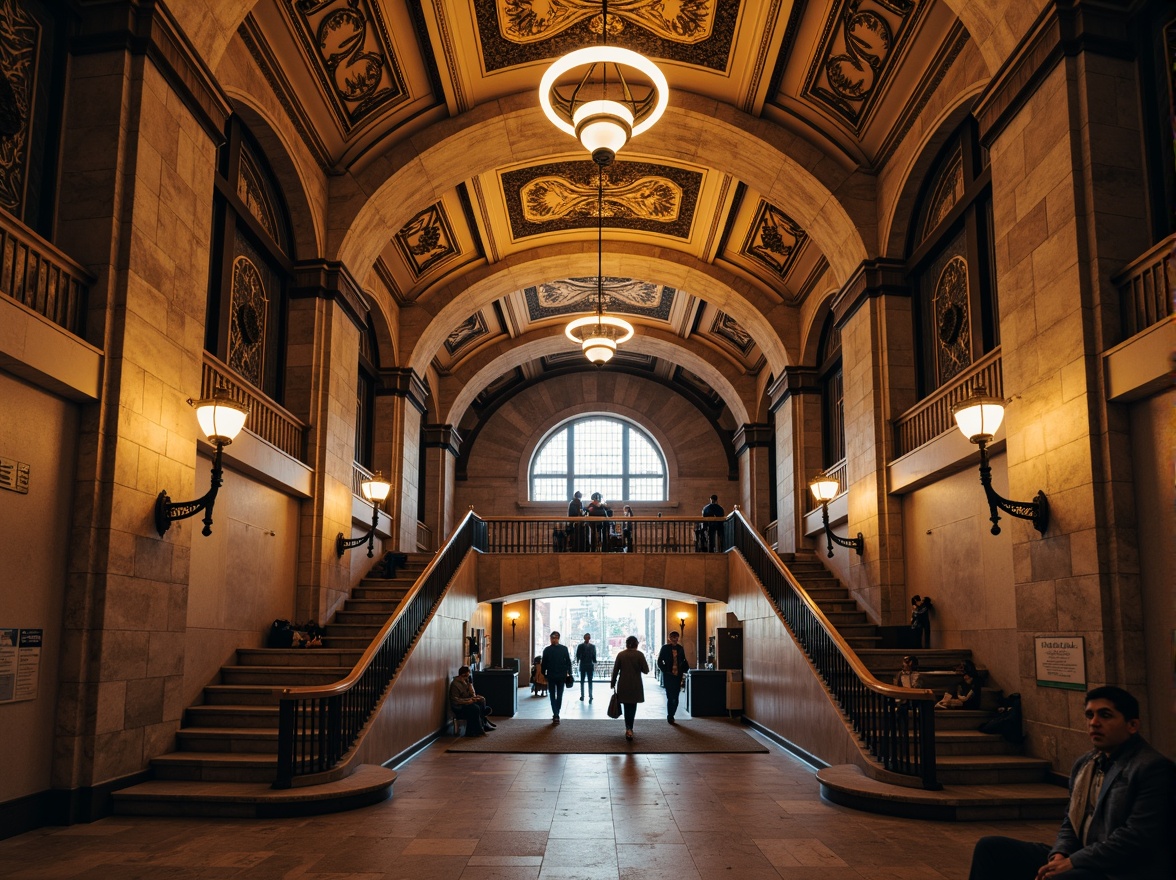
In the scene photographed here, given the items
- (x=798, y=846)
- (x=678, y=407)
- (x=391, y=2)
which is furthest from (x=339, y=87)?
(x=678, y=407)

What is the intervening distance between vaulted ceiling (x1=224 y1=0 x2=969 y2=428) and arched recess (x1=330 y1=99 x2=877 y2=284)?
0.05 meters

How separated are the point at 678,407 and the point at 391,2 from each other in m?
17.3

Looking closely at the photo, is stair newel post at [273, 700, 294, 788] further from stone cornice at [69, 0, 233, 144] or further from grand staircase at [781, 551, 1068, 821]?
stone cornice at [69, 0, 233, 144]

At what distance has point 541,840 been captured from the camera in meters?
6.59

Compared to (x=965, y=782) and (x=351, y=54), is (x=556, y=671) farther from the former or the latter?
(x=351, y=54)

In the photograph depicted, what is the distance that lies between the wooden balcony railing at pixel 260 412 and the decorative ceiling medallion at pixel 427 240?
5.23m

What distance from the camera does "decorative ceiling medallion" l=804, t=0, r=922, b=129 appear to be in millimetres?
11086

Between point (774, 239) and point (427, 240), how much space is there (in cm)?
627

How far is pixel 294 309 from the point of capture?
13.3 metres

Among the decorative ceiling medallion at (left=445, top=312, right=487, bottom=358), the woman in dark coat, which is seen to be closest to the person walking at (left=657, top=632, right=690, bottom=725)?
the woman in dark coat

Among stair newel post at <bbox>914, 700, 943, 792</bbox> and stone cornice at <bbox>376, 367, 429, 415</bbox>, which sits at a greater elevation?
stone cornice at <bbox>376, 367, 429, 415</bbox>

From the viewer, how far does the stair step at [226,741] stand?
848 cm

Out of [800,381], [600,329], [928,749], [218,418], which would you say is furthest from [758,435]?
[218,418]

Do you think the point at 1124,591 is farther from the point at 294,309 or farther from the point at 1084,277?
the point at 294,309
